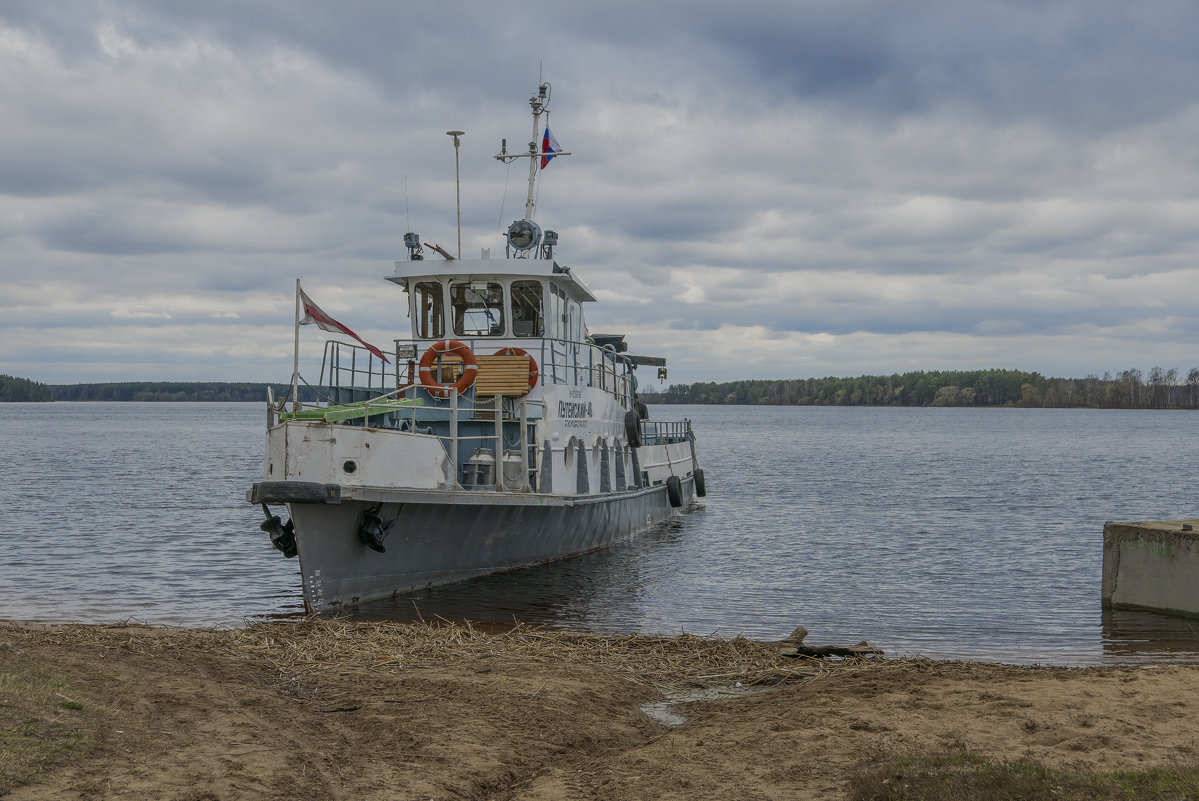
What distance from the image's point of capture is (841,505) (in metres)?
30.0

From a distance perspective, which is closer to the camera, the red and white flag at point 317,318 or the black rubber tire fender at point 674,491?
the red and white flag at point 317,318

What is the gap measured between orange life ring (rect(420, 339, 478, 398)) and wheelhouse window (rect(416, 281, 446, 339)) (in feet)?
2.96

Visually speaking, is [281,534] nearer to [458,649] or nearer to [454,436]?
[454,436]

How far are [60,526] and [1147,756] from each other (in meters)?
22.9

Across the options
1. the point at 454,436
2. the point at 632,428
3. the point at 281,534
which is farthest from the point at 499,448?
the point at 632,428

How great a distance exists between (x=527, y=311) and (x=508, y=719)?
33.1 ft

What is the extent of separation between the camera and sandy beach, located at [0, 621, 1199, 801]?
5.51m

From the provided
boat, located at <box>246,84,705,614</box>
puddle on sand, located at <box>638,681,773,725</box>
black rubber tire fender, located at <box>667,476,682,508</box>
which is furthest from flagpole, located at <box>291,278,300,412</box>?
black rubber tire fender, located at <box>667,476,682,508</box>

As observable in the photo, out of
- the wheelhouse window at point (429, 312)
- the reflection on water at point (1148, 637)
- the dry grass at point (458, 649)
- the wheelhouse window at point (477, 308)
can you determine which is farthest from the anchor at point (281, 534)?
the reflection on water at point (1148, 637)

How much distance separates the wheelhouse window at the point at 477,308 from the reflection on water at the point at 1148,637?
372 inches

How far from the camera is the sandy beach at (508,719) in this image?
5.51 metres

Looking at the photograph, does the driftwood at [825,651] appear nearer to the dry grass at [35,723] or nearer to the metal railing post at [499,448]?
the metal railing post at [499,448]

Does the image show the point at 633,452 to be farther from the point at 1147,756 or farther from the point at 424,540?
the point at 1147,756

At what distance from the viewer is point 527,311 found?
642 inches
